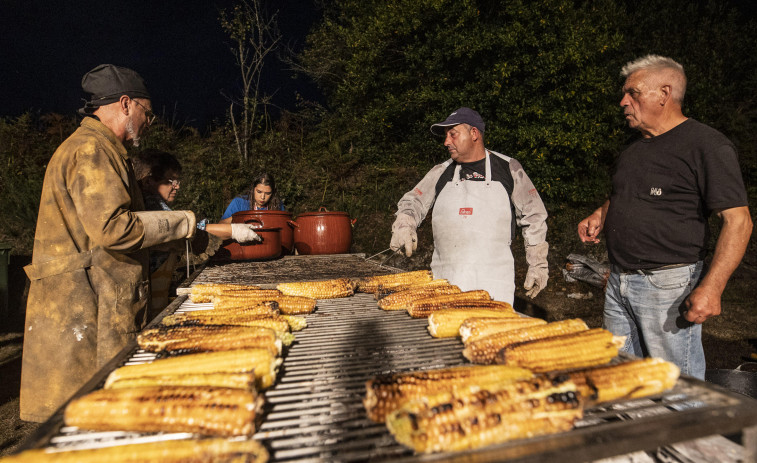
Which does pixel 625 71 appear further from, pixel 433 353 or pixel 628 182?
pixel 433 353

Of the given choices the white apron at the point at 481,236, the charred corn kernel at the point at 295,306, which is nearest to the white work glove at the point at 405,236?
the white apron at the point at 481,236

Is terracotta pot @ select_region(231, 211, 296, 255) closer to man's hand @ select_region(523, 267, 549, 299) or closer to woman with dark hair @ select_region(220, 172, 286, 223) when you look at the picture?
woman with dark hair @ select_region(220, 172, 286, 223)

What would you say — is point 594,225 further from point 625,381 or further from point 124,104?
point 124,104

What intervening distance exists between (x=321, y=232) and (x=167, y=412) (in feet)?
16.1

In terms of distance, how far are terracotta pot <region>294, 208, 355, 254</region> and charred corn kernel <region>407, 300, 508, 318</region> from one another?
3.75m

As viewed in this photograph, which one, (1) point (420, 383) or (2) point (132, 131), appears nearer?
(1) point (420, 383)

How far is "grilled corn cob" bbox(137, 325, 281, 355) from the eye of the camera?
6.66 feet

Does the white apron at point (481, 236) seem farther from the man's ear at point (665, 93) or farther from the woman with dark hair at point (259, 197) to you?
the woman with dark hair at point (259, 197)

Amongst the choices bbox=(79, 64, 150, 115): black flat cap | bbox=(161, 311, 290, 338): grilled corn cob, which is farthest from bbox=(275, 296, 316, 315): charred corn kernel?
bbox=(79, 64, 150, 115): black flat cap

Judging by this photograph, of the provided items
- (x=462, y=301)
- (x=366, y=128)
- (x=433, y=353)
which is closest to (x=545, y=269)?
(x=462, y=301)

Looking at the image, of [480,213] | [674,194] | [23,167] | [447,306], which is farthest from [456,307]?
[23,167]

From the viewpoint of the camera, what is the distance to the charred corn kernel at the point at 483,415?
1333 millimetres

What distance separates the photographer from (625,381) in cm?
162

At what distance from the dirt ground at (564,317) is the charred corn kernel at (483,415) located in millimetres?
5959
